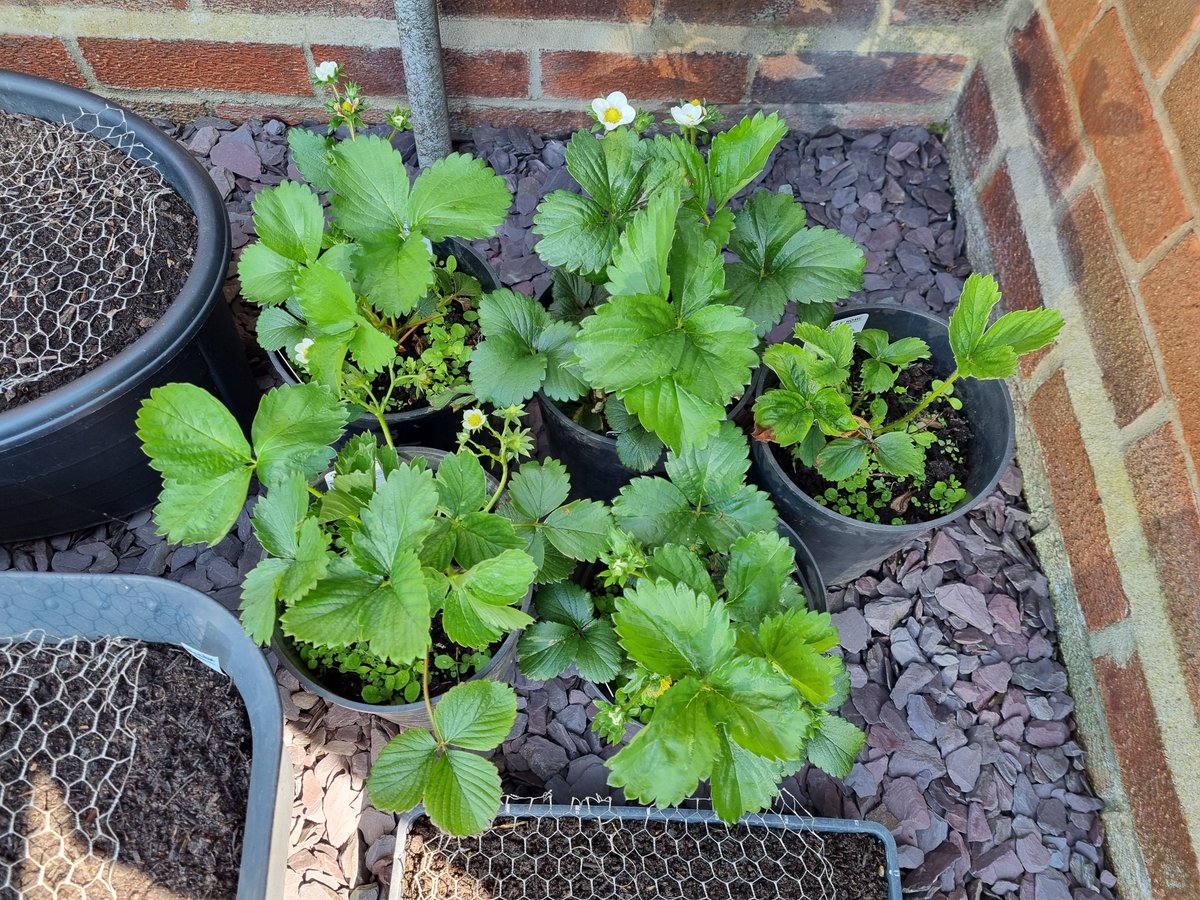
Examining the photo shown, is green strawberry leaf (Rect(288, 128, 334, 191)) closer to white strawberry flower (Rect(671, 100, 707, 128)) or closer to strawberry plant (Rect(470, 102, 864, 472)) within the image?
strawberry plant (Rect(470, 102, 864, 472))

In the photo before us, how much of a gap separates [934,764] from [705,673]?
0.69m

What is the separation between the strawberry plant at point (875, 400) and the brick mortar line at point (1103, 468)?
0.77 ft

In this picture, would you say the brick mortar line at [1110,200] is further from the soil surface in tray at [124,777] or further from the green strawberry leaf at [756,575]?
the soil surface in tray at [124,777]

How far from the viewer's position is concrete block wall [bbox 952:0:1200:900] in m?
1.12

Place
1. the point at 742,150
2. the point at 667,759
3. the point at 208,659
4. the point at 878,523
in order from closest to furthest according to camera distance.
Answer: the point at 667,759
the point at 742,150
the point at 208,659
the point at 878,523

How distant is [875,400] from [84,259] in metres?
1.20

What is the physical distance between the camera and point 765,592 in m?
0.90

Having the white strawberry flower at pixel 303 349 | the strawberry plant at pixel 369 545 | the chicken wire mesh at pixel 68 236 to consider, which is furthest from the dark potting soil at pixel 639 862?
the chicken wire mesh at pixel 68 236

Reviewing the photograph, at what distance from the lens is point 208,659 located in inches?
41.6

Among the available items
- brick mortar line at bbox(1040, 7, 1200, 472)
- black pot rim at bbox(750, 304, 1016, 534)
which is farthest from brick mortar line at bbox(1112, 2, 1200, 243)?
black pot rim at bbox(750, 304, 1016, 534)

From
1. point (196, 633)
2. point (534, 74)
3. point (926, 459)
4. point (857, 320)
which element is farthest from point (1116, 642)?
point (534, 74)

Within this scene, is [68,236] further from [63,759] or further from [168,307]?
[63,759]

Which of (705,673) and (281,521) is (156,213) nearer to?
(281,521)

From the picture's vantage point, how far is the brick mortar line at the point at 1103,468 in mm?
1115
